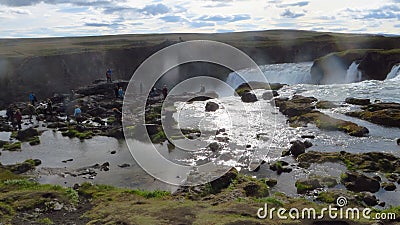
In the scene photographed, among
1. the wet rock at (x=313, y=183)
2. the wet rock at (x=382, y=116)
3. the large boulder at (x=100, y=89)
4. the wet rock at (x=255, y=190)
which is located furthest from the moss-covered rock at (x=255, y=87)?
the wet rock at (x=255, y=190)

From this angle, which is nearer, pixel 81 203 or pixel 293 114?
pixel 81 203

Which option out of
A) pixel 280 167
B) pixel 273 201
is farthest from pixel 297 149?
pixel 273 201

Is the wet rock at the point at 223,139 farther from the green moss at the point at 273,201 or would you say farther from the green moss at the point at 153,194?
the green moss at the point at 273,201

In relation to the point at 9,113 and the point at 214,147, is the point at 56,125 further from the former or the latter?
the point at 214,147

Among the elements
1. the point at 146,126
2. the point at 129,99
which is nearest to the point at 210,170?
the point at 146,126

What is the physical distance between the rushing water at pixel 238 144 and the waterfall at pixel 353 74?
8023 mm

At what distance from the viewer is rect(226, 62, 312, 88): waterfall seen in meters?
69.9

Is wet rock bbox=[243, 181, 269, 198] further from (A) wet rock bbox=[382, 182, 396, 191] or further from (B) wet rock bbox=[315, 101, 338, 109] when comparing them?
(B) wet rock bbox=[315, 101, 338, 109]

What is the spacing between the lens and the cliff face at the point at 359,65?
198 ft

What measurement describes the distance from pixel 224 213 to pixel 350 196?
8.01m

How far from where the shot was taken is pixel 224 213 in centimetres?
1608

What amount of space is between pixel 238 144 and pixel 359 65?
3743 cm

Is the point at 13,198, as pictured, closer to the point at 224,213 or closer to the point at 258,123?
the point at 224,213

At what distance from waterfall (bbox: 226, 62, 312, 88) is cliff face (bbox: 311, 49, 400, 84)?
207cm
